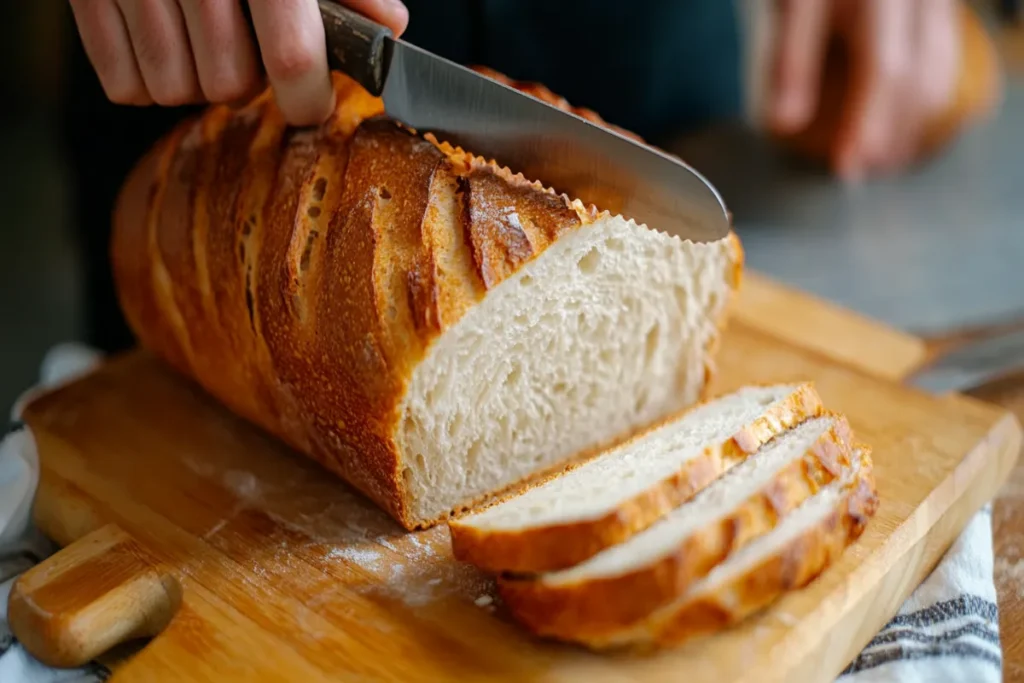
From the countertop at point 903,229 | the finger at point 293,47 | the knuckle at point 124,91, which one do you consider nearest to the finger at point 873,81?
the countertop at point 903,229

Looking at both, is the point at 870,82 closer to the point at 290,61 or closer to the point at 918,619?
the point at 918,619

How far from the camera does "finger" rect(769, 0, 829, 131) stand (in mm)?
3432

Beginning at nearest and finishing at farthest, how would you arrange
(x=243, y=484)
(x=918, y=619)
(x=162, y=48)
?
(x=918, y=619) < (x=162, y=48) < (x=243, y=484)

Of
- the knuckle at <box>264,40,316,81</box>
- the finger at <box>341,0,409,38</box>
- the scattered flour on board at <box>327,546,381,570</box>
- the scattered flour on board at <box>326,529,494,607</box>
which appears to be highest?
the finger at <box>341,0,409,38</box>

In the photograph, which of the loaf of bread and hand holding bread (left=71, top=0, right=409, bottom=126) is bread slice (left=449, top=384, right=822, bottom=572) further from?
hand holding bread (left=71, top=0, right=409, bottom=126)

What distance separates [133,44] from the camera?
6.84 ft

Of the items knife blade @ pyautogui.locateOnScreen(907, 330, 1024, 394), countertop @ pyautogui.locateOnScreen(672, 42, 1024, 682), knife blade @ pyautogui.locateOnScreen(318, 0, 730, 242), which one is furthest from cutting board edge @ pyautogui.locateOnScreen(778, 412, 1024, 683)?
knife blade @ pyautogui.locateOnScreen(318, 0, 730, 242)

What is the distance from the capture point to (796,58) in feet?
→ 11.4

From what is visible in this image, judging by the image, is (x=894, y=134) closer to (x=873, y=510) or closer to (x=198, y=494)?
(x=873, y=510)

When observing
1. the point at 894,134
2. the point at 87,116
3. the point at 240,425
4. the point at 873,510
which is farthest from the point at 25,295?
the point at 873,510

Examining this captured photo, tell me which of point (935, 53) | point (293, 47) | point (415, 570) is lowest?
point (415, 570)

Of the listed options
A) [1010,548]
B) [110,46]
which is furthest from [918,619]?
[110,46]

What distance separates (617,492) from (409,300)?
0.50 meters

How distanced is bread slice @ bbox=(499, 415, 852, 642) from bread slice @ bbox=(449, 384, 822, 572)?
0.03m
